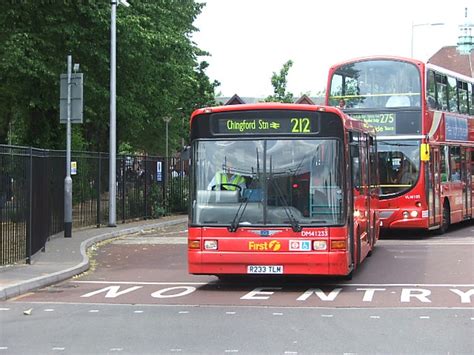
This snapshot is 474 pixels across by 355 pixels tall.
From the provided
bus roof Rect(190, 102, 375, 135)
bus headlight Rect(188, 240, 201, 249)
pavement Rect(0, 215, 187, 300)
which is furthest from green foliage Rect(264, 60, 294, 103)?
bus headlight Rect(188, 240, 201, 249)

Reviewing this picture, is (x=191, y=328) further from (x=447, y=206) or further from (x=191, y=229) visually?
(x=447, y=206)

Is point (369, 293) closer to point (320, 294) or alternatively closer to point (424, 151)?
point (320, 294)

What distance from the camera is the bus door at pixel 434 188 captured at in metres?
19.2

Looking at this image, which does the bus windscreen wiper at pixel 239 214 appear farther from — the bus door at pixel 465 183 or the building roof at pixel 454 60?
the building roof at pixel 454 60

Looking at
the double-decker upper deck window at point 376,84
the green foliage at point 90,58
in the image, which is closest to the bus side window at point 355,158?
the double-decker upper deck window at point 376,84

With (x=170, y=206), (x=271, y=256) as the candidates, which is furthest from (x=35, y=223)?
(x=170, y=206)

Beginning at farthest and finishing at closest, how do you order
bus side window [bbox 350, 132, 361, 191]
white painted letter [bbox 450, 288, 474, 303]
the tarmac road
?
bus side window [bbox 350, 132, 361, 191] → white painted letter [bbox 450, 288, 474, 303] → the tarmac road

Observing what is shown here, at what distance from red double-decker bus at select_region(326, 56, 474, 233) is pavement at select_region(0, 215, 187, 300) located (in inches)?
303

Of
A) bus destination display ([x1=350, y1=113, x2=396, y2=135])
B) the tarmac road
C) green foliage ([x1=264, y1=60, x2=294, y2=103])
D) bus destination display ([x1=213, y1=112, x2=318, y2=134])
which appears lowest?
the tarmac road

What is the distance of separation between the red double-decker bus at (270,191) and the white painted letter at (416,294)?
925 mm

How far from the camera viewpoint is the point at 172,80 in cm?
2719

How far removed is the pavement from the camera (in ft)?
37.2

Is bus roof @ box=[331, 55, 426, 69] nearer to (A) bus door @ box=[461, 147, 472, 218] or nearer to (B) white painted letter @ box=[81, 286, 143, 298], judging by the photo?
(A) bus door @ box=[461, 147, 472, 218]

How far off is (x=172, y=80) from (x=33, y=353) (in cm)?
2081
